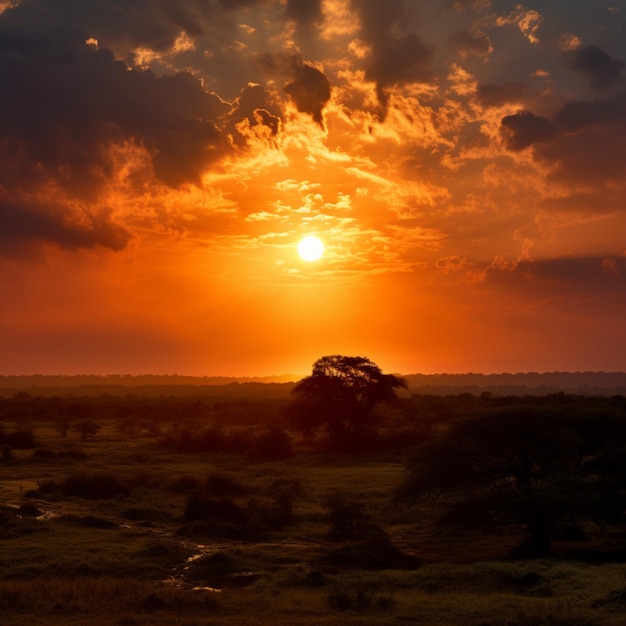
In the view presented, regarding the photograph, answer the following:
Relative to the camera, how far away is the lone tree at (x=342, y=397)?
229 feet

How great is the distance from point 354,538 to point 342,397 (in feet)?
137

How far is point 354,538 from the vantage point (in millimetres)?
30531

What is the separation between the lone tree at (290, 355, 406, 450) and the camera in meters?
69.9

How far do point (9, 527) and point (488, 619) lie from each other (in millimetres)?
21021

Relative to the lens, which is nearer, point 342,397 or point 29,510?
point 29,510

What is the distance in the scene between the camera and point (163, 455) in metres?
59.0

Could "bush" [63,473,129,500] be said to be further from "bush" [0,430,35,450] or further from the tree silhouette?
"bush" [0,430,35,450]

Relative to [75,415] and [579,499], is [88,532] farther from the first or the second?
[75,415]

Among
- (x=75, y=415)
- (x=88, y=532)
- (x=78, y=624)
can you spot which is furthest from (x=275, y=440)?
(x=75, y=415)

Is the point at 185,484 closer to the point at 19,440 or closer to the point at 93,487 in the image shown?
the point at 93,487

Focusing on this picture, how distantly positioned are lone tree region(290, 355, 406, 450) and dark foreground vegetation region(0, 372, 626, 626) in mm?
19912

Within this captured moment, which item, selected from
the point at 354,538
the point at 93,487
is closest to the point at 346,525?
the point at 354,538

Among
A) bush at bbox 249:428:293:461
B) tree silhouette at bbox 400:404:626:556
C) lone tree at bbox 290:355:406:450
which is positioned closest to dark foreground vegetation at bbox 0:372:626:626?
tree silhouette at bbox 400:404:626:556

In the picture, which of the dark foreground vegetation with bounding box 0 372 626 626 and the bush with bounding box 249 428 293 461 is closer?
the dark foreground vegetation with bounding box 0 372 626 626
